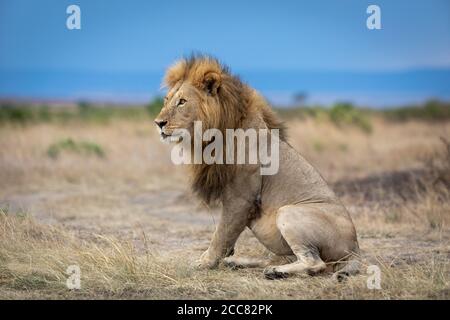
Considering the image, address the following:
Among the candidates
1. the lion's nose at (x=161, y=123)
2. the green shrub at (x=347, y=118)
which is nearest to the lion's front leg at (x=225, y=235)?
the lion's nose at (x=161, y=123)

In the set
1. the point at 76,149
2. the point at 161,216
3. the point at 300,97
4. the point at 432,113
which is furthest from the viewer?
the point at 300,97

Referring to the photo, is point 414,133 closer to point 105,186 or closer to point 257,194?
point 105,186

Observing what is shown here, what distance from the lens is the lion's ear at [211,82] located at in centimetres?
661

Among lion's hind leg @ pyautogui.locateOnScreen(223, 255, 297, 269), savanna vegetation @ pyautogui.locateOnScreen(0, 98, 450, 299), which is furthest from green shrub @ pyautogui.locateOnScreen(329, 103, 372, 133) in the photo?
lion's hind leg @ pyautogui.locateOnScreen(223, 255, 297, 269)

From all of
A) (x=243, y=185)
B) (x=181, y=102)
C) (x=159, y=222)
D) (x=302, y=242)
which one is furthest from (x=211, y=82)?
(x=159, y=222)

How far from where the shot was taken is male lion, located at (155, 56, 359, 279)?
252 inches

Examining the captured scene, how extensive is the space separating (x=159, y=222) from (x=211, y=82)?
3587 millimetres

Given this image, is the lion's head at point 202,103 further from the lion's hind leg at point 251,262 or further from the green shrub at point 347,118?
the green shrub at point 347,118

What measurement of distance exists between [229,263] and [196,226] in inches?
110

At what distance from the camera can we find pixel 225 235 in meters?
6.61

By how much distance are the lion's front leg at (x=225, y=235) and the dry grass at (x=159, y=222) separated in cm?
15

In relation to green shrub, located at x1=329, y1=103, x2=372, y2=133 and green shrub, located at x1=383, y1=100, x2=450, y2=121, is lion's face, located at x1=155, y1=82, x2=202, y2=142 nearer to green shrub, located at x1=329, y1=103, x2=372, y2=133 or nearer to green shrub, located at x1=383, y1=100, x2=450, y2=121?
green shrub, located at x1=329, y1=103, x2=372, y2=133

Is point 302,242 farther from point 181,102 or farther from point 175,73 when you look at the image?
point 175,73
